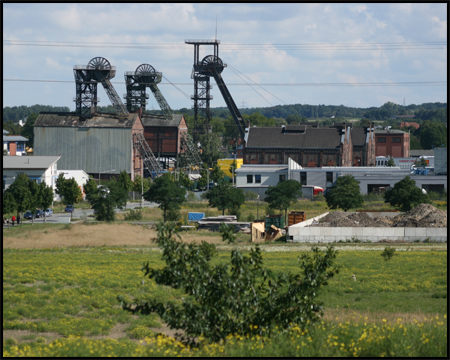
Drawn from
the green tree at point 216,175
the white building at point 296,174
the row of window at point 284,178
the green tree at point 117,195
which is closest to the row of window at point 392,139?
the green tree at point 216,175

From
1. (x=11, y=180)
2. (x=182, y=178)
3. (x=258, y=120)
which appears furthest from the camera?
(x=258, y=120)

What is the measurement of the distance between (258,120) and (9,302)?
170818 millimetres

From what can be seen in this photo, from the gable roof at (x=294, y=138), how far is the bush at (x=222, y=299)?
8491 cm

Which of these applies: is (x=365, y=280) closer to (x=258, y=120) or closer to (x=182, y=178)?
(x=182, y=178)

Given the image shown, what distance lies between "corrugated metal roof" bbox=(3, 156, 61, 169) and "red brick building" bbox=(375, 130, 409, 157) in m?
81.5

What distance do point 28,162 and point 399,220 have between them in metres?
48.1

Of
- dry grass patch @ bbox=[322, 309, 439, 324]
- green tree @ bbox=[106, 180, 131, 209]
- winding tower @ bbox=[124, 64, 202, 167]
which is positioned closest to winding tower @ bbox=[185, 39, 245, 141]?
winding tower @ bbox=[124, 64, 202, 167]

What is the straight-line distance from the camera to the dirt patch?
5050 cm

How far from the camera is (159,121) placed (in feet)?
370

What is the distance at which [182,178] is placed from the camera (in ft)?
320

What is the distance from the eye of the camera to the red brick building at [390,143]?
5674 inches

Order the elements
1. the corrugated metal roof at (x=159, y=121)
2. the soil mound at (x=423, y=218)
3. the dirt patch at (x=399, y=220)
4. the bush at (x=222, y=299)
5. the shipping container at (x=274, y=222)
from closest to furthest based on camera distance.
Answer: the bush at (x=222, y=299) → the soil mound at (x=423, y=218) → the dirt patch at (x=399, y=220) → the shipping container at (x=274, y=222) → the corrugated metal roof at (x=159, y=121)

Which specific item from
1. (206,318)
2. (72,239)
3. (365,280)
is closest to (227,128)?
(72,239)

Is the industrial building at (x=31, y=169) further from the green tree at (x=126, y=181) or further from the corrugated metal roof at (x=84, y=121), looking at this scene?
the corrugated metal roof at (x=84, y=121)
